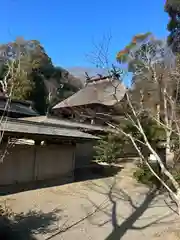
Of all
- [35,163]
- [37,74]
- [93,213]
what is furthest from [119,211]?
[37,74]

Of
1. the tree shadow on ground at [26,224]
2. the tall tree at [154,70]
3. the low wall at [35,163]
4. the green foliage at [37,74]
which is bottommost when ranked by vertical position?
the tree shadow on ground at [26,224]

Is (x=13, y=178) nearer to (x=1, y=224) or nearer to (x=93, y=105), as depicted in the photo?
(x=1, y=224)

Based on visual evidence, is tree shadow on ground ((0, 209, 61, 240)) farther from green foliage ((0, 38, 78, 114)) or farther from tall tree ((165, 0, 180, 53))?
green foliage ((0, 38, 78, 114))

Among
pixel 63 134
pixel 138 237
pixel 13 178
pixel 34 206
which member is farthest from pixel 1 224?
pixel 63 134

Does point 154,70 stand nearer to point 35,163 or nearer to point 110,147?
point 35,163

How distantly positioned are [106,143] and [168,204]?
275 inches

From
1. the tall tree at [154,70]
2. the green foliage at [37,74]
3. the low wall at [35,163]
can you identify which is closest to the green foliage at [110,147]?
the low wall at [35,163]

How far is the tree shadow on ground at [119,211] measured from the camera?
263 inches

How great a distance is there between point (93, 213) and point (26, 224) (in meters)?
2.23

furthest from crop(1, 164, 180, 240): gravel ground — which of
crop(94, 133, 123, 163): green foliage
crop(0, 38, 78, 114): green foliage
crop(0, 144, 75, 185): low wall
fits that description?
crop(0, 38, 78, 114): green foliage

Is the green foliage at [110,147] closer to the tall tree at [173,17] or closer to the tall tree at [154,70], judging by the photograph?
the tall tree at [154,70]

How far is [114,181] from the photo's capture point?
541 inches

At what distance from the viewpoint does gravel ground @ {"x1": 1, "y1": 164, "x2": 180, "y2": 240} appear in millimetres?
6172

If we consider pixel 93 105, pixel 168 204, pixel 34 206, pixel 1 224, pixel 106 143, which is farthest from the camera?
pixel 93 105
